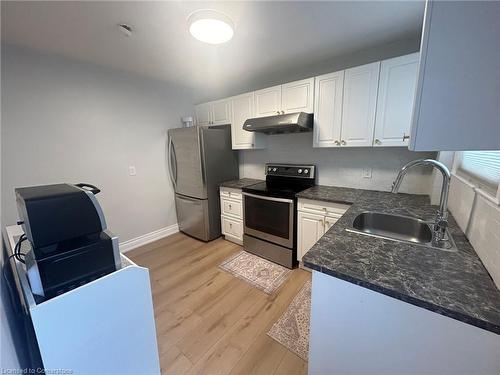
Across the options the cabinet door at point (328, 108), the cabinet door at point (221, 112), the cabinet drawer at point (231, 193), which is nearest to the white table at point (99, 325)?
the cabinet drawer at point (231, 193)

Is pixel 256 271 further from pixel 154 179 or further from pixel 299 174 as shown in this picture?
pixel 154 179

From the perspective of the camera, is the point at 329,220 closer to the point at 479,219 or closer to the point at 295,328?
the point at 295,328

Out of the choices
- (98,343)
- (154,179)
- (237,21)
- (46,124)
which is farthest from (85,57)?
(98,343)

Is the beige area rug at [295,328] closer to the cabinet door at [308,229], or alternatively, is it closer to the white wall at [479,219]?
the cabinet door at [308,229]

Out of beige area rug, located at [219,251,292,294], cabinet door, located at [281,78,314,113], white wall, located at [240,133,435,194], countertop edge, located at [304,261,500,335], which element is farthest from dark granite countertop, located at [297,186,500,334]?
cabinet door, located at [281,78,314,113]

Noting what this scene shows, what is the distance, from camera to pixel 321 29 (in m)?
1.72

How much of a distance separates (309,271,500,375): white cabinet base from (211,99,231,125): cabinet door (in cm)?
264

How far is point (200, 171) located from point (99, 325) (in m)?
2.12

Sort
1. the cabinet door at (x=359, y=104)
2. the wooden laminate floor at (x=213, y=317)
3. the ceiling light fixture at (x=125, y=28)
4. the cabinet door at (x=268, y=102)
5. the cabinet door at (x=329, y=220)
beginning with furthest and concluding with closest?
the cabinet door at (x=268, y=102)
the cabinet door at (x=329, y=220)
the cabinet door at (x=359, y=104)
the ceiling light fixture at (x=125, y=28)
the wooden laminate floor at (x=213, y=317)

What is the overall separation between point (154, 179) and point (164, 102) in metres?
1.21

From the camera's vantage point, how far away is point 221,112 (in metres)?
3.10

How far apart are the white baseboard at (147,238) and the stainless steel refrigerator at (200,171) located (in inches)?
11.9

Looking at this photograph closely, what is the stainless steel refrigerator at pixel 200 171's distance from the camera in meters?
2.86

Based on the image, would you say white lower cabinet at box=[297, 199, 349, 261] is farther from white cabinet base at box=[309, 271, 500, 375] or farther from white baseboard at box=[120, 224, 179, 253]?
white baseboard at box=[120, 224, 179, 253]
